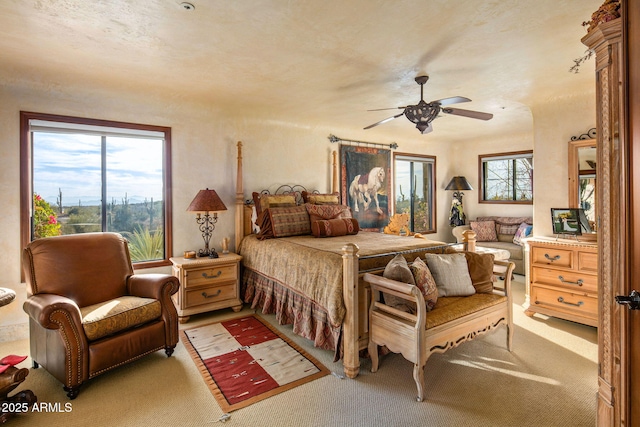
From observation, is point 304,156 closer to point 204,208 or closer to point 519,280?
point 204,208

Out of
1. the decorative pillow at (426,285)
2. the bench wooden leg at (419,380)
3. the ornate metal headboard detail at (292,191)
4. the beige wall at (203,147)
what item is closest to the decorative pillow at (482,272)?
the decorative pillow at (426,285)

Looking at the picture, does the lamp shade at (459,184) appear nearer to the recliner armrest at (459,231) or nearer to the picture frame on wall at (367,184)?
the recliner armrest at (459,231)

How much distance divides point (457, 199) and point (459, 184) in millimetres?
463

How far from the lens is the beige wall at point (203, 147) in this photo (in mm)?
3158

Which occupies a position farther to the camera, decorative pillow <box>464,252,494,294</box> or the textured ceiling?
decorative pillow <box>464,252,494,294</box>

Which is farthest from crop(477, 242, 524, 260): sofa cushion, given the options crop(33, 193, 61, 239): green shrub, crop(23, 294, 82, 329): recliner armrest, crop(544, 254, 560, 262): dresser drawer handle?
crop(33, 193, 61, 239): green shrub

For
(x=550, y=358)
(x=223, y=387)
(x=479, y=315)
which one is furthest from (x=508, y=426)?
(x=223, y=387)

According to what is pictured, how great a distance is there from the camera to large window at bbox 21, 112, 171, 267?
3312mm

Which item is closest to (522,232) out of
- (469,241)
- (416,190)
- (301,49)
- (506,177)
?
(506,177)

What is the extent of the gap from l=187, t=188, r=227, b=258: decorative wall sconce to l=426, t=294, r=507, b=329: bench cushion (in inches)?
101

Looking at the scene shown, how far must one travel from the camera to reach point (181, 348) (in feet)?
9.72

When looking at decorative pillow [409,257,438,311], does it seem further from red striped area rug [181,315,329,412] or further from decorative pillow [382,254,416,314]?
red striped area rug [181,315,329,412]

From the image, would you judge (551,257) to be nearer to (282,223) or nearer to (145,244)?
(282,223)

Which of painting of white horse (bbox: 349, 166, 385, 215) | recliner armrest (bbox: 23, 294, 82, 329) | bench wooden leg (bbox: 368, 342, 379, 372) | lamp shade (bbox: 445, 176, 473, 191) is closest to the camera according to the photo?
recliner armrest (bbox: 23, 294, 82, 329)
